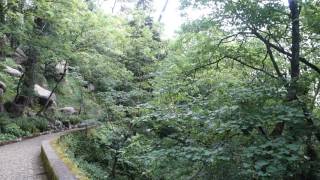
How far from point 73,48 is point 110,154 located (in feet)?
22.0

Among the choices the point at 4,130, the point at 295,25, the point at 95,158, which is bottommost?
the point at 95,158

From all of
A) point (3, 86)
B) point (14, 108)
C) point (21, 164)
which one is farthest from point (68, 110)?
point (21, 164)

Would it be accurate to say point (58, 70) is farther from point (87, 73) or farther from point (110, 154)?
point (110, 154)

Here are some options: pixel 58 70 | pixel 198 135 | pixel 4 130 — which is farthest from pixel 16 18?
pixel 58 70

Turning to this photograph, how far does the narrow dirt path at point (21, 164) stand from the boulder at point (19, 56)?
1334 centimetres

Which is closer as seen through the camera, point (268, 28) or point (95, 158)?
point (268, 28)

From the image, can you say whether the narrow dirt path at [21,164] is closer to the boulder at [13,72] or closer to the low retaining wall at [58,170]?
the low retaining wall at [58,170]

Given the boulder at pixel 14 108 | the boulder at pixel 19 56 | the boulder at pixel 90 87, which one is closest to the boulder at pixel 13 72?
the boulder at pixel 19 56

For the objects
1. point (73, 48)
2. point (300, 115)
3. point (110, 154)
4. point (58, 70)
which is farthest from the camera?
point (58, 70)

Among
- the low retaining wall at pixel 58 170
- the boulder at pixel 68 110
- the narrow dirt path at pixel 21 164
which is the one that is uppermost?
the boulder at pixel 68 110

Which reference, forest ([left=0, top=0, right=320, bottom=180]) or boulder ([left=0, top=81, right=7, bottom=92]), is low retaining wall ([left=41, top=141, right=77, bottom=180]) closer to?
forest ([left=0, top=0, right=320, bottom=180])

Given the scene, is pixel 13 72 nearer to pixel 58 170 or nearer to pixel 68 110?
pixel 68 110

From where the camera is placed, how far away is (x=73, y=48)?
19656 mm

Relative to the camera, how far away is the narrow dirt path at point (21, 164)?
8.25 metres
